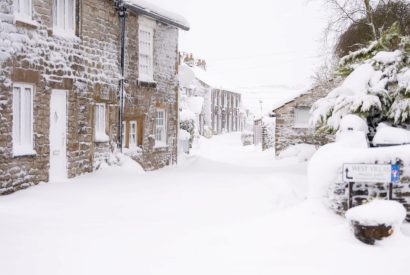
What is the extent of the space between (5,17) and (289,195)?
747 cm

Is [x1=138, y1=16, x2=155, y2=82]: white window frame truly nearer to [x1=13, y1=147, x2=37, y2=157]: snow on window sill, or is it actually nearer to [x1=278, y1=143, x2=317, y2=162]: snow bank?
[x1=13, y1=147, x2=37, y2=157]: snow on window sill

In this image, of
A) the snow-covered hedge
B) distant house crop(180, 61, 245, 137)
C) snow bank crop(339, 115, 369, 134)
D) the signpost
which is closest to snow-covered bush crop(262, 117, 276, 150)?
distant house crop(180, 61, 245, 137)

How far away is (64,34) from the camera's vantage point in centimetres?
1276

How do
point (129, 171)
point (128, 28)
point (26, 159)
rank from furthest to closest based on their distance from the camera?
point (128, 28)
point (129, 171)
point (26, 159)

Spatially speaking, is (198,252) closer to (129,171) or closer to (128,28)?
(129,171)

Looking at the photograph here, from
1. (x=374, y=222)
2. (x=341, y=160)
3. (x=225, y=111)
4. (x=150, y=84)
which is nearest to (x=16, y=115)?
(x=341, y=160)

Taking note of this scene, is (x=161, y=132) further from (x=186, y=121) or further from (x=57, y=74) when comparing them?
(x=186, y=121)

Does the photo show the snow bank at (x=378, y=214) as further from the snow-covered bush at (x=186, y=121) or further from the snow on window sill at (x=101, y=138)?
the snow-covered bush at (x=186, y=121)

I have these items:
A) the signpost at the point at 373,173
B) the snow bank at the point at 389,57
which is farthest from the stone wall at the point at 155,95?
the signpost at the point at 373,173

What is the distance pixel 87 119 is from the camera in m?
13.9

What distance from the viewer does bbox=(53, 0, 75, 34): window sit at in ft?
41.4

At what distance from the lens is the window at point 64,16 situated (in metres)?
12.6

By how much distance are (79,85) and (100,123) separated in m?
2.04

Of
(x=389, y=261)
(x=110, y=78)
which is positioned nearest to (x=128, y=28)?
(x=110, y=78)
